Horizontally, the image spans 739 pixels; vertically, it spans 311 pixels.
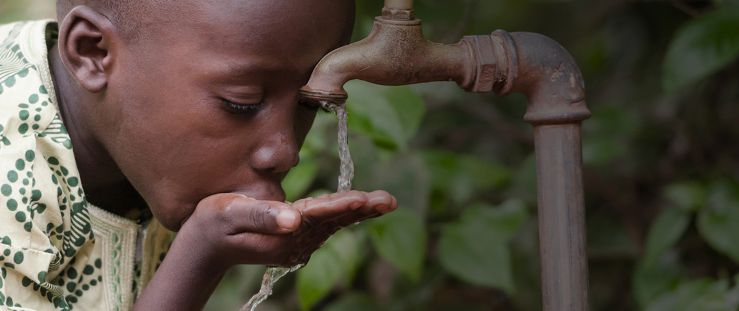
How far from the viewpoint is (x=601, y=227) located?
74.3 inches

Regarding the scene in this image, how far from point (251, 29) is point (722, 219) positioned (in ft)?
2.68

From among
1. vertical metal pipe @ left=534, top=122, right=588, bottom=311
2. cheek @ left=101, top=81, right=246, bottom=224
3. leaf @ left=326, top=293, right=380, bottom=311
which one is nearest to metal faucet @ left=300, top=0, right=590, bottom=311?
vertical metal pipe @ left=534, top=122, right=588, bottom=311

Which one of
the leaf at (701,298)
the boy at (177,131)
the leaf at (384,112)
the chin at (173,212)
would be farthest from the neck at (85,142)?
the leaf at (701,298)

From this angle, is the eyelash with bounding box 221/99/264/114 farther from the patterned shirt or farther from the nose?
the patterned shirt

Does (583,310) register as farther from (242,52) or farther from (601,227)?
(601,227)

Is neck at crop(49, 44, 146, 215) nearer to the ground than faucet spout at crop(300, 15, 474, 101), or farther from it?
nearer to the ground

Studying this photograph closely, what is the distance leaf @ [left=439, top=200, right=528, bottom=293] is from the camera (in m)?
1.58

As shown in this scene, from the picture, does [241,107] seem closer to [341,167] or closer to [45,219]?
[341,167]

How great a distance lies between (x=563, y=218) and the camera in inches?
41.2

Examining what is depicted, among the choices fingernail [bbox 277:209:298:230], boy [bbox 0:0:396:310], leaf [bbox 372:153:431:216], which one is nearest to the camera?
fingernail [bbox 277:209:298:230]

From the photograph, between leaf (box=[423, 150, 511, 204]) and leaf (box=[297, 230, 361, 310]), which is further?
leaf (box=[423, 150, 511, 204])

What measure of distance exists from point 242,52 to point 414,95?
50 centimetres

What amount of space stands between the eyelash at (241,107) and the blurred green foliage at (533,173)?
→ 1.22 ft

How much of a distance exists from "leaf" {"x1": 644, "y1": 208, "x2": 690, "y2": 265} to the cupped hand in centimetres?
68
